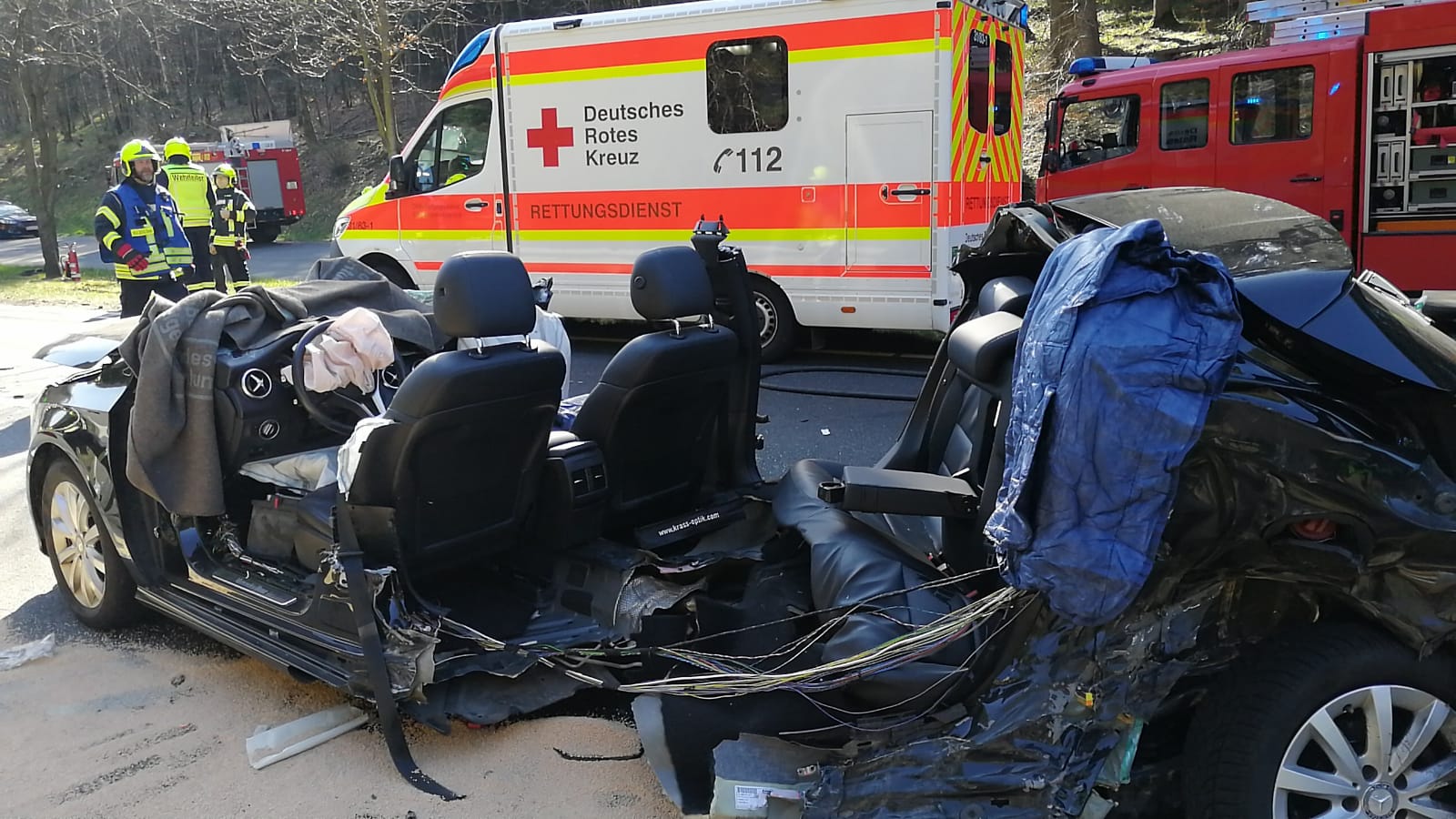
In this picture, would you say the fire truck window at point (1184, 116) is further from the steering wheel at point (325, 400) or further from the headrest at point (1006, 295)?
the steering wheel at point (325, 400)

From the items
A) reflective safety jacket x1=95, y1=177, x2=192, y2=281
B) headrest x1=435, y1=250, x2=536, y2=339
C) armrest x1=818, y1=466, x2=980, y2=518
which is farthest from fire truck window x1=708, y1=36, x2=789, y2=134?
armrest x1=818, y1=466, x2=980, y2=518

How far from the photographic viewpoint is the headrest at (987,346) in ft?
9.15

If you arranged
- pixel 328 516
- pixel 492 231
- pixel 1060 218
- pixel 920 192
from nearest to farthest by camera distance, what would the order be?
pixel 1060 218, pixel 328 516, pixel 920 192, pixel 492 231

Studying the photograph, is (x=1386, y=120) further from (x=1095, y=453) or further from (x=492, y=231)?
(x=1095, y=453)

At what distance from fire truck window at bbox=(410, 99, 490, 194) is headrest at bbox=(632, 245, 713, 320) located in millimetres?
6937

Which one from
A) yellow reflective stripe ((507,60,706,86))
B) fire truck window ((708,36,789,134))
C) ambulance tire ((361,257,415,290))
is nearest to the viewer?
fire truck window ((708,36,789,134))

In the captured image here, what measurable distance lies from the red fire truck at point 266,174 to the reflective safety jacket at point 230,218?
14313 mm

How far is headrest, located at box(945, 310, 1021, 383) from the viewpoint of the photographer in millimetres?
2789

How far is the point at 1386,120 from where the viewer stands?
970 cm

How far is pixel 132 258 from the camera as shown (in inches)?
356

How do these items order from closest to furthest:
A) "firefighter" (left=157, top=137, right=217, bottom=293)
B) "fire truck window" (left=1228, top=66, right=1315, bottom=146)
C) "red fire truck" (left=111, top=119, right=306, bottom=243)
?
1. "fire truck window" (left=1228, top=66, right=1315, bottom=146)
2. "firefighter" (left=157, top=137, right=217, bottom=293)
3. "red fire truck" (left=111, top=119, right=306, bottom=243)

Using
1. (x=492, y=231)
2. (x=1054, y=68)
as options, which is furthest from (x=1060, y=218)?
(x=1054, y=68)

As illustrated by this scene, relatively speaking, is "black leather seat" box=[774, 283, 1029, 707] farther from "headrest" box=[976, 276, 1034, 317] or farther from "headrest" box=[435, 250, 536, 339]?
"headrest" box=[435, 250, 536, 339]

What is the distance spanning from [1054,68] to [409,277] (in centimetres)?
1357
